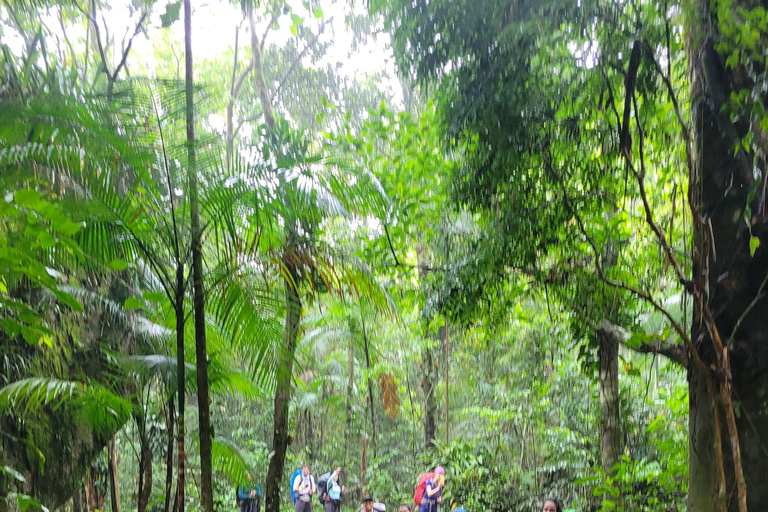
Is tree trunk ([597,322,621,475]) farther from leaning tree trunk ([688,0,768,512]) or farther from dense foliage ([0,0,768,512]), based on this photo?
leaning tree trunk ([688,0,768,512])

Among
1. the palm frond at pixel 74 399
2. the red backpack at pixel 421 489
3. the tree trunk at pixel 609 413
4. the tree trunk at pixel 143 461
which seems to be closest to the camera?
the palm frond at pixel 74 399

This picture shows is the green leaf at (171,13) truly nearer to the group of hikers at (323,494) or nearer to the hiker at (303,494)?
the group of hikers at (323,494)

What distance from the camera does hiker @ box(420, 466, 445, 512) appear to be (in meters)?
8.38

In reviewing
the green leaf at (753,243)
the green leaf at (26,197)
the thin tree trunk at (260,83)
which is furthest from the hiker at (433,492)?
the green leaf at (26,197)

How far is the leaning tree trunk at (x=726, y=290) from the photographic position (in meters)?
2.42

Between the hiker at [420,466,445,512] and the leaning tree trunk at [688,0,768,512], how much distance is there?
20.3 feet

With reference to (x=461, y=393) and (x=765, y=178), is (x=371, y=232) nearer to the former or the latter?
(x=765, y=178)

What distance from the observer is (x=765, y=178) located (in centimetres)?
225

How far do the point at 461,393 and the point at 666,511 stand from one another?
858 centimetres

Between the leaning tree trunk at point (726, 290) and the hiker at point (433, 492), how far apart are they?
6193mm

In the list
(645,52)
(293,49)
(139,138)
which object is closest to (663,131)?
(645,52)

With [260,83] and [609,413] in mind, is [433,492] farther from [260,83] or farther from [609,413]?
[260,83]

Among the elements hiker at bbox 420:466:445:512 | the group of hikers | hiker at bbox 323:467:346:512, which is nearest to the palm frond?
the group of hikers

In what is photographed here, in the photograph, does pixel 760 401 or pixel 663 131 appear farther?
pixel 663 131
